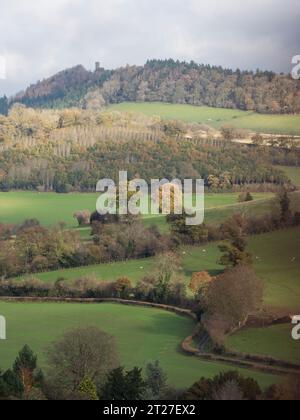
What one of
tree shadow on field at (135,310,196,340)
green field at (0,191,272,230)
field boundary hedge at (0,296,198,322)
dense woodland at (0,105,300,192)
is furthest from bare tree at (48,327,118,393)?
dense woodland at (0,105,300,192)

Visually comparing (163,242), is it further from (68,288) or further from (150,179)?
(150,179)

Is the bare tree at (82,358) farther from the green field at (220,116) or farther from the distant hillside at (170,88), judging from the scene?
the distant hillside at (170,88)

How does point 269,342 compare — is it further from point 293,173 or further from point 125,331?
point 293,173

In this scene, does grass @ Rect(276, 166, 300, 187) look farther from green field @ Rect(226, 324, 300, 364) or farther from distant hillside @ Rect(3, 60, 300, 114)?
green field @ Rect(226, 324, 300, 364)

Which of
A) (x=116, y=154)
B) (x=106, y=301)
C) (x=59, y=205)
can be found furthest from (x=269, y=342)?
(x=116, y=154)

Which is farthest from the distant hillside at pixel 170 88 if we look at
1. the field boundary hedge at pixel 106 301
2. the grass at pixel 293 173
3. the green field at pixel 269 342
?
the green field at pixel 269 342

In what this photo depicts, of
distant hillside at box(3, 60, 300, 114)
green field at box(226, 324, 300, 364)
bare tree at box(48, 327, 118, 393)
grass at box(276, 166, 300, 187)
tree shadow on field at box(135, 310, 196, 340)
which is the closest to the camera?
bare tree at box(48, 327, 118, 393)
